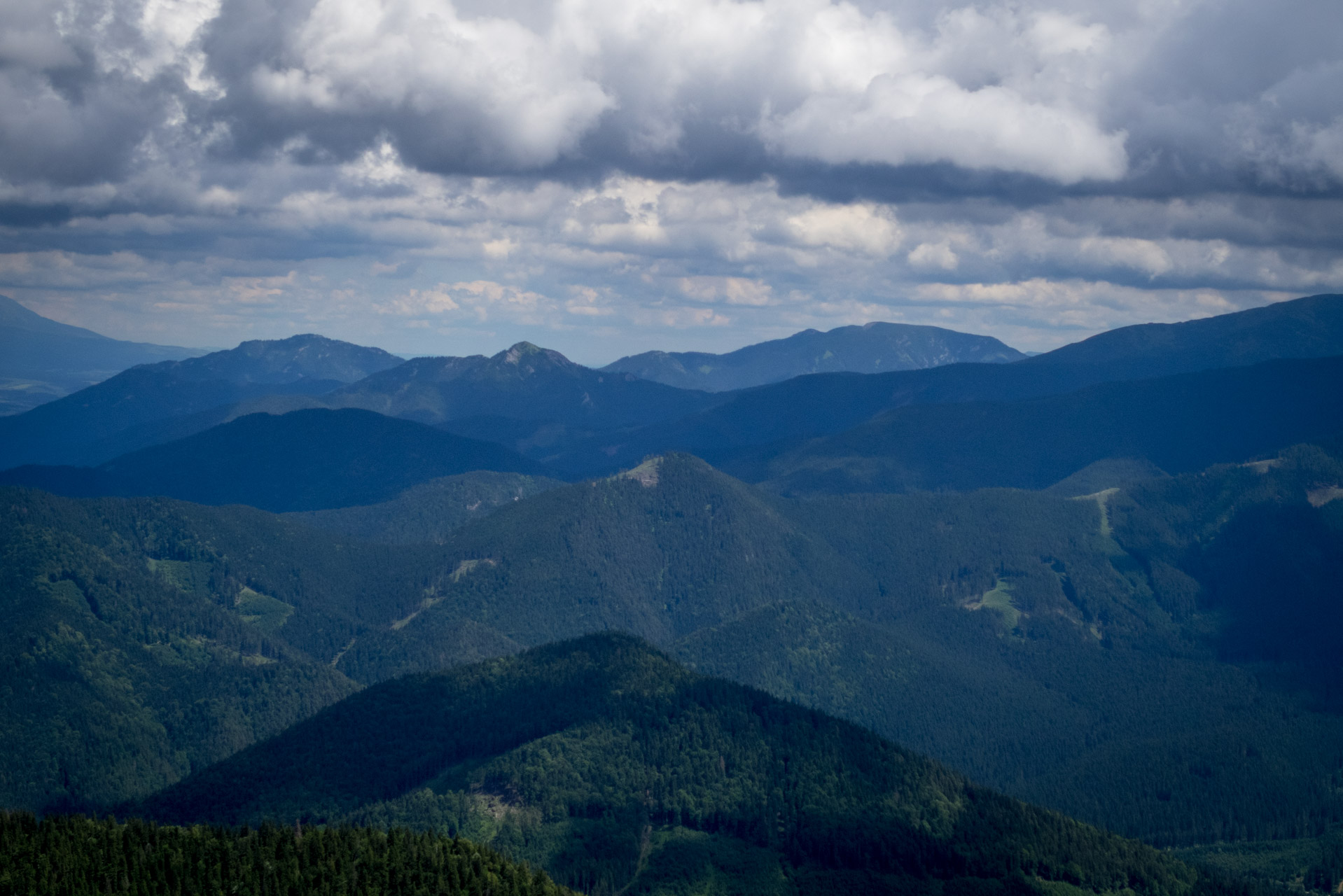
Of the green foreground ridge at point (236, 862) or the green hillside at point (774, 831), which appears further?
the green hillside at point (774, 831)

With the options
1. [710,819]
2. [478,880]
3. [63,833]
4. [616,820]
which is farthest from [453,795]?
[63,833]

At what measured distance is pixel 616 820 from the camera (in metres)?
190

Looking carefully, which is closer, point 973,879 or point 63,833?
point 63,833

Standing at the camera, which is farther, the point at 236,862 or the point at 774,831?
the point at 774,831

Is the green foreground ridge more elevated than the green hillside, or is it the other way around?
the green foreground ridge

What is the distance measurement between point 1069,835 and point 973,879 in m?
25.4

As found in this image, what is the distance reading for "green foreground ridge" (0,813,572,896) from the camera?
11938 centimetres

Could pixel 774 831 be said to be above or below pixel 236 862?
below

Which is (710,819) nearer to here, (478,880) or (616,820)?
(616,820)

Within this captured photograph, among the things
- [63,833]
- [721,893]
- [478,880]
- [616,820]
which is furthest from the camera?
[616,820]

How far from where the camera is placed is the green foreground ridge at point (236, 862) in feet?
392

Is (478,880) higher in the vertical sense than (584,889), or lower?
higher

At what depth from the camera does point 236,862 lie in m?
129

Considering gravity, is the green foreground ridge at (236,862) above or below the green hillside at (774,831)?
above
